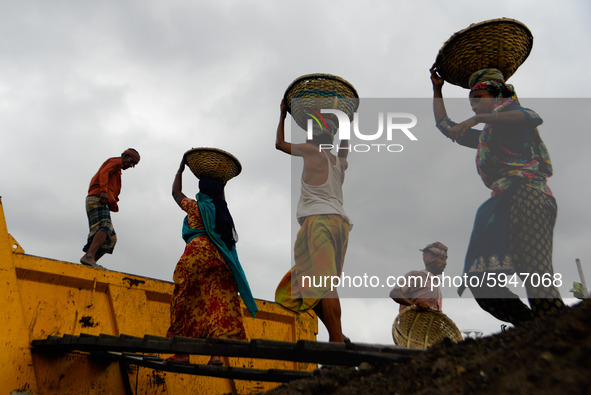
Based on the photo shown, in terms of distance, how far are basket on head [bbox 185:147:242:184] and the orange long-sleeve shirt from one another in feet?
4.77

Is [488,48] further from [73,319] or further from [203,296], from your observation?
[73,319]

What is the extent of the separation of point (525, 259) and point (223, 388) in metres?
3.25

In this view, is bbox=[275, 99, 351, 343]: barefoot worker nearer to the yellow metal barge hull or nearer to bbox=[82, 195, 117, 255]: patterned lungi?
→ the yellow metal barge hull

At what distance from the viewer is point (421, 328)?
469cm

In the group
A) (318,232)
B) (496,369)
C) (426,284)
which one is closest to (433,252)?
(426,284)

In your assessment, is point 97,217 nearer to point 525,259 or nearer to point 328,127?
point 328,127

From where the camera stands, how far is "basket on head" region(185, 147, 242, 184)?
4.58 metres

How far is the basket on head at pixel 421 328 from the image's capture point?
181 inches

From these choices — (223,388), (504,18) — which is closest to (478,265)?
(504,18)

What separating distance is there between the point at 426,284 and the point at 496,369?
3951 millimetres

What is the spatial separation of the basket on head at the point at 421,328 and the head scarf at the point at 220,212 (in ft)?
5.91

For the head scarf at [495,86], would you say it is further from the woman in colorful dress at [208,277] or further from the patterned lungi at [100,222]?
the patterned lungi at [100,222]

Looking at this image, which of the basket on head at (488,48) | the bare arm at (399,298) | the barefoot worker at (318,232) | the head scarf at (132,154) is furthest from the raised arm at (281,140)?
the head scarf at (132,154)

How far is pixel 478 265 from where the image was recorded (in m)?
2.92
